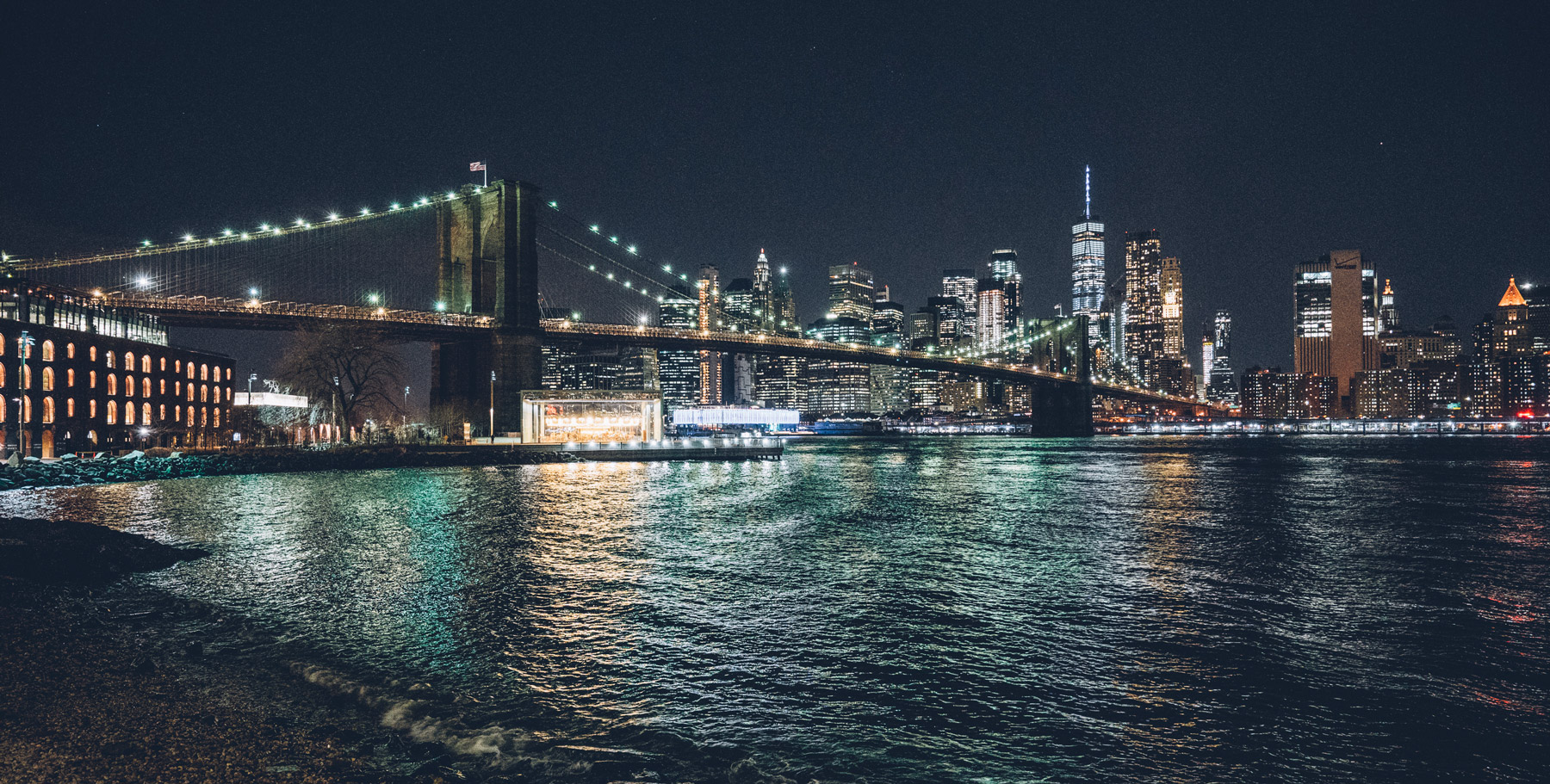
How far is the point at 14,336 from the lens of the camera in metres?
43.2

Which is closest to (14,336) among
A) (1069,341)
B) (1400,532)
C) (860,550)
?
(860,550)

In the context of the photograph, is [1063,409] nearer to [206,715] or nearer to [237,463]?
[237,463]

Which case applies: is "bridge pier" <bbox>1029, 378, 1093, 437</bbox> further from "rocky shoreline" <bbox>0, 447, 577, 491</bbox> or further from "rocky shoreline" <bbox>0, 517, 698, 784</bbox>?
"rocky shoreline" <bbox>0, 517, 698, 784</bbox>

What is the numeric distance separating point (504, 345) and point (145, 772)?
54160 millimetres

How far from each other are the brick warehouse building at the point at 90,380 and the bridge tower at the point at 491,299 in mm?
16836

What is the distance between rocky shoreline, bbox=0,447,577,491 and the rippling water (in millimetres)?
9047

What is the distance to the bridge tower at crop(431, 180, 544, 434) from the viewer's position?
57.7 metres

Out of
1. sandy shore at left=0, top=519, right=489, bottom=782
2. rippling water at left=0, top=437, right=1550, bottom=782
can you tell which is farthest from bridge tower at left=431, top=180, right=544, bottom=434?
sandy shore at left=0, top=519, right=489, bottom=782

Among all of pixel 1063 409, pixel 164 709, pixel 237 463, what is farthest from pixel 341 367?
pixel 1063 409

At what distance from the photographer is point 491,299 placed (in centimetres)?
6094

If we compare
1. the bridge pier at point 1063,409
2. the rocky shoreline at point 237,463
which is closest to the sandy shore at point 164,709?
the rocky shoreline at point 237,463

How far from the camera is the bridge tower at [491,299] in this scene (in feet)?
189

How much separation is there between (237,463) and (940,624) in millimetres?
42008

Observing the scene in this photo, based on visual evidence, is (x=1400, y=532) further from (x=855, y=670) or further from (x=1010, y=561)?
(x=855, y=670)
